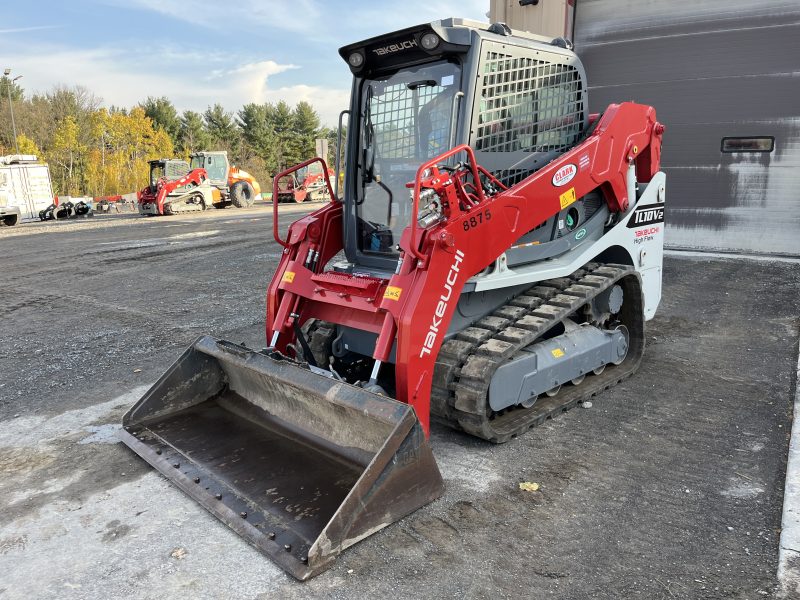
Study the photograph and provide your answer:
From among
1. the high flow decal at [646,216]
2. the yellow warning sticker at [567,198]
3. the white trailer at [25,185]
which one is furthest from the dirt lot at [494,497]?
the white trailer at [25,185]

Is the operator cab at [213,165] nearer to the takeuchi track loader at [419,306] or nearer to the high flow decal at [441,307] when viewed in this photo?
the takeuchi track loader at [419,306]

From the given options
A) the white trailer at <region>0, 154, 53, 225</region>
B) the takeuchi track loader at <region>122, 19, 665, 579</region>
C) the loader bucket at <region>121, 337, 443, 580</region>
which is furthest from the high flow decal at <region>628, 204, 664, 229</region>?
the white trailer at <region>0, 154, 53, 225</region>

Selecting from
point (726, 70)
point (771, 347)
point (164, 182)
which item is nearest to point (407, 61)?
point (771, 347)

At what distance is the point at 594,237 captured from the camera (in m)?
5.21

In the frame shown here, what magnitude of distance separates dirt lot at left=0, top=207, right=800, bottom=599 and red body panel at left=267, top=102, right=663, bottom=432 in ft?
2.80

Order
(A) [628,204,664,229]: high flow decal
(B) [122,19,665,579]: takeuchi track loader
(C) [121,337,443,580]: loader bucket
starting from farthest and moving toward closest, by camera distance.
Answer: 1. (A) [628,204,664,229]: high flow decal
2. (B) [122,19,665,579]: takeuchi track loader
3. (C) [121,337,443,580]: loader bucket

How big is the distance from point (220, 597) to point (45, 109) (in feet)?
169

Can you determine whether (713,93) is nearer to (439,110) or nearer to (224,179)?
(439,110)

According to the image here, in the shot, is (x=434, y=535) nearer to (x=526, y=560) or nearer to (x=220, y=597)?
(x=526, y=560)

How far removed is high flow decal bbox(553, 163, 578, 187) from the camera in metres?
4.37

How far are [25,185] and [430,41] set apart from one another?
2770 centimetres

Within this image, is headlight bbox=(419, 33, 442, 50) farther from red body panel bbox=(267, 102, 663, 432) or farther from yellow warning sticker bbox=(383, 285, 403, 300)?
yellow warning sticker bbox=(383, 285, 403, 300)

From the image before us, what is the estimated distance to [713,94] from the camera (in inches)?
422

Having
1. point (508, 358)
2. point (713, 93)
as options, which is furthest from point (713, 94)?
point (508, 358)
